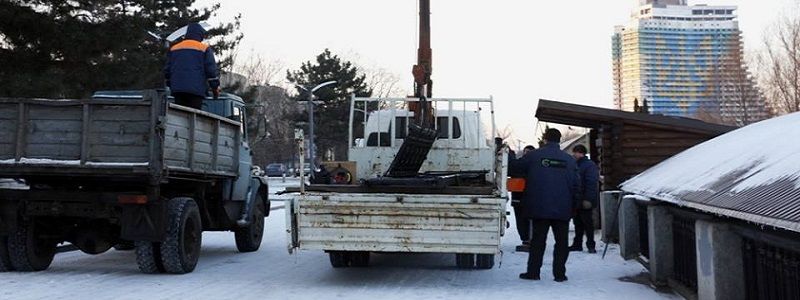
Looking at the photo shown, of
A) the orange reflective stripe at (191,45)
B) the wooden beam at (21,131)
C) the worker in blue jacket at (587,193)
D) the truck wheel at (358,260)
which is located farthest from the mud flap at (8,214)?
the worker in blue jacket at (587,193)

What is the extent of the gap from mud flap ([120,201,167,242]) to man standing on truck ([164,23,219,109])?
1.82 metres

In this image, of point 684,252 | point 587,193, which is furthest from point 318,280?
point 587,193

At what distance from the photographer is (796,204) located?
434cm

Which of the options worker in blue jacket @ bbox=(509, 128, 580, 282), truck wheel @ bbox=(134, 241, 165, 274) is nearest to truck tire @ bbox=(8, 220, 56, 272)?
truck wheel @ bbox=(134, 241, 165, 274)

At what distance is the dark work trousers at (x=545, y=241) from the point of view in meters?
8.70

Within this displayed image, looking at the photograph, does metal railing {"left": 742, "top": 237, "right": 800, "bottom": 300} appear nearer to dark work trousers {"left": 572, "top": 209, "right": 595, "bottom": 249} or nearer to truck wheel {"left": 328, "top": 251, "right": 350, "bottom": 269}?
truck wheel {"left": 328, "top": 251, "right": 350, "bottom": 269}

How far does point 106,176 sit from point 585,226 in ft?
22.3

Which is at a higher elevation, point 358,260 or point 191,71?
point 191,71

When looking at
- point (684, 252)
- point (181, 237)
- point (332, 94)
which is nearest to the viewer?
point (684, 252)

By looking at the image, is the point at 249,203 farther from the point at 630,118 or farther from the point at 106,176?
the point at 630,118

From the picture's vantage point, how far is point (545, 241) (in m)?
8.80

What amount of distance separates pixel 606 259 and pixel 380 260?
3122 mm

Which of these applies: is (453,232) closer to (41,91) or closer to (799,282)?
(799,282)

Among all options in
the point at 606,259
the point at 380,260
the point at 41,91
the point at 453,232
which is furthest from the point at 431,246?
the point at 41,91
